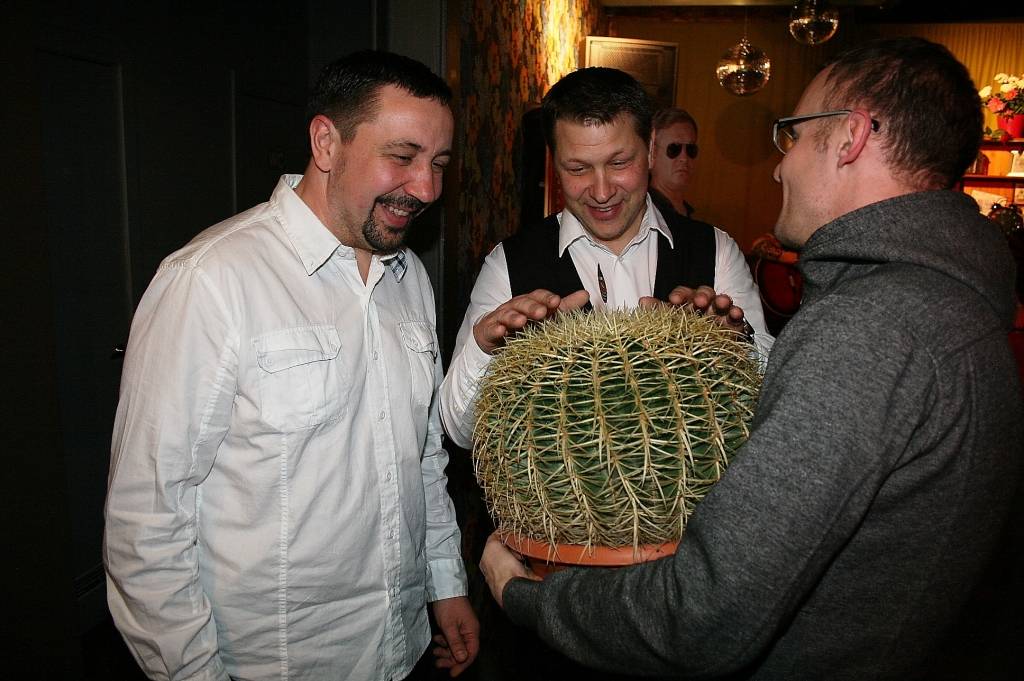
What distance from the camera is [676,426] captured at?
0.75 meters

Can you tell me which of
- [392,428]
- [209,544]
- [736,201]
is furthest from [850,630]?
[736,201]

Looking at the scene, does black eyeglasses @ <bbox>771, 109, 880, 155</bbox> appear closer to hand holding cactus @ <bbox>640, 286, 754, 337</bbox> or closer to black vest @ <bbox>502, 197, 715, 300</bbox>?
hand holding cactus @ <bbox>640, 286, 754, 337</bbox>

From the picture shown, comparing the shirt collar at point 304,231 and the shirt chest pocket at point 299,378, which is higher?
the shirt collar at point 304,231

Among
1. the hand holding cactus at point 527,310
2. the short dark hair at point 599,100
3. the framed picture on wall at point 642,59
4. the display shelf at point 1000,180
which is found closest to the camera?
the hand holding cactus at point 527,310

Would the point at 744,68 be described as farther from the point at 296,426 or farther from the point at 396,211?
the point at 296,426

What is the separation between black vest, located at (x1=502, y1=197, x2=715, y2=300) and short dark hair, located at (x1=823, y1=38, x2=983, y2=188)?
0.80 m

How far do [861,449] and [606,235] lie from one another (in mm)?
1022

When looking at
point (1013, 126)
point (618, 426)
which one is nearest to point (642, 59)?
point (1013, 126)

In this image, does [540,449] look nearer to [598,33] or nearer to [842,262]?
[842,262]

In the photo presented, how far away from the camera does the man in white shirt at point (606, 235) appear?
5.11 feet

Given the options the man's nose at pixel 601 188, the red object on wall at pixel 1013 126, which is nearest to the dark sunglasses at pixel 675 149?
the man's nose at pixel 601 188

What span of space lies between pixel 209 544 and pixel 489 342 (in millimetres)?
568

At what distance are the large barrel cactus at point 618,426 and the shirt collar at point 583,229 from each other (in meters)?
0.84

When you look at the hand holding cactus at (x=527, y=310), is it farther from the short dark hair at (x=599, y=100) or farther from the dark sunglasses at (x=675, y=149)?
the dark sunglasses at (x=675, y=149)
